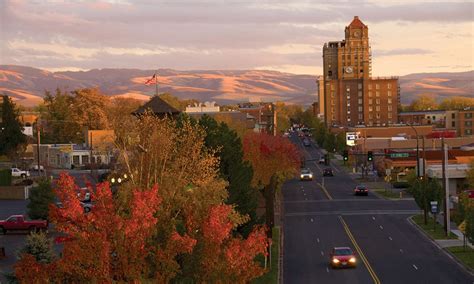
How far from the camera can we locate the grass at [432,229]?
59094 millimetres

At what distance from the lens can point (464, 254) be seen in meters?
50.6

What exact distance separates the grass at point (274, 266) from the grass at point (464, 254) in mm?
10219

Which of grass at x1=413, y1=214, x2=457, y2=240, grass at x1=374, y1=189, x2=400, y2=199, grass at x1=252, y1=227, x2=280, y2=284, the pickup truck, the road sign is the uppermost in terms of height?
the road sign

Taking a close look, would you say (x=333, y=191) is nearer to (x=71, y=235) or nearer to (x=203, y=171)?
(x=203, y=171)

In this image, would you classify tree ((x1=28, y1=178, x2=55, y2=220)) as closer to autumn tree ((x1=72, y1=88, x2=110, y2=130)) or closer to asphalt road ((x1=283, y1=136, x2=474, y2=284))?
asphalt road ((x1=283, y1=136, x2=474, y2=284))

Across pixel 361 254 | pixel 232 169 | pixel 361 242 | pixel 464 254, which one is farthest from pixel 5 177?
pixel 464 254

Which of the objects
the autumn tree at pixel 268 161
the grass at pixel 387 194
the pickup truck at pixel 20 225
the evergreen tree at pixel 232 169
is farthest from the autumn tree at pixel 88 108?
the evergreen tree at pixel 232 169

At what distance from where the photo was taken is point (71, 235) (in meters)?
25.5

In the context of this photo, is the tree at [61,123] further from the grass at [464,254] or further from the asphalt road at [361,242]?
the grass at [464,254]

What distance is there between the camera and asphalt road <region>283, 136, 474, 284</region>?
4434 centimetres

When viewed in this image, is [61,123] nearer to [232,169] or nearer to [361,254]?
[232,169]

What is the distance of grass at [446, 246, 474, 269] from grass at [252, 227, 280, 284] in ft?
33.5

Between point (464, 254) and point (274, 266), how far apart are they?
37.2 ft

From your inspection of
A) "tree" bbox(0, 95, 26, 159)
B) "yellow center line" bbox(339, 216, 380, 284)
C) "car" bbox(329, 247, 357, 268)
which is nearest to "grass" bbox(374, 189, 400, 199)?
"yellow center line" bbox(339, 216, 380, 284)
